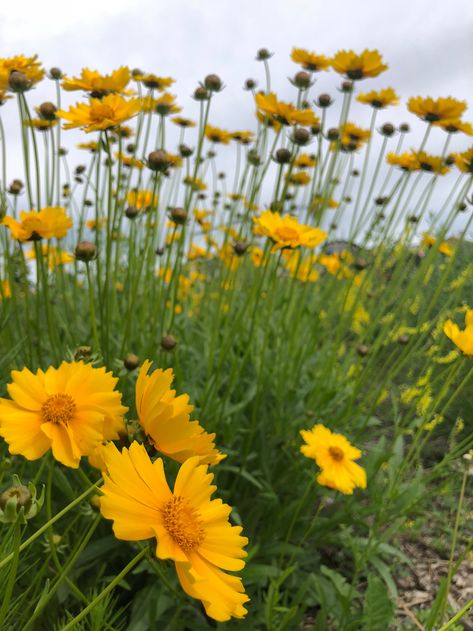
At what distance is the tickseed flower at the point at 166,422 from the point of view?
61 centimetres

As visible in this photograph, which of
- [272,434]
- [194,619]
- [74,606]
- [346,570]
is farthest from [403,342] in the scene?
[74,606]

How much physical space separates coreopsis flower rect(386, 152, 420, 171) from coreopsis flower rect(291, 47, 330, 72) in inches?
18.9

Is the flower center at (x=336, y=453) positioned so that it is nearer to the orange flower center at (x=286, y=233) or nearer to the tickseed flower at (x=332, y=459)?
the tickseed flower at (x=332, y=459)

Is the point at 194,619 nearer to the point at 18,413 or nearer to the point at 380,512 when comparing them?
the point at 380,512

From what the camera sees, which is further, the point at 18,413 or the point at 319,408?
the point at 319,408

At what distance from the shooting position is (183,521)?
1.87ft

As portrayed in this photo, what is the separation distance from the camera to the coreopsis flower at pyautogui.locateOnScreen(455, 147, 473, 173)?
173 cm

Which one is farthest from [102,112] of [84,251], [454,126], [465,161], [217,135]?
[217,135]

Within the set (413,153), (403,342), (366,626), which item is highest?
(413,153)

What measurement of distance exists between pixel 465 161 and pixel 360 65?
1.56 ft

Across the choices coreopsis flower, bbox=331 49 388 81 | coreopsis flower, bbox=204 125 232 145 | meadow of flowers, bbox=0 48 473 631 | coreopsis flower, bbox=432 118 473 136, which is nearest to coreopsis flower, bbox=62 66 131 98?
meadow of flowers, bbox=0 48 473 631

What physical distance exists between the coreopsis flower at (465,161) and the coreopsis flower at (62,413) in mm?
1494

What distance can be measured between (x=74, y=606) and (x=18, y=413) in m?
0.78

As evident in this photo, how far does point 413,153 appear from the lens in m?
2.16
